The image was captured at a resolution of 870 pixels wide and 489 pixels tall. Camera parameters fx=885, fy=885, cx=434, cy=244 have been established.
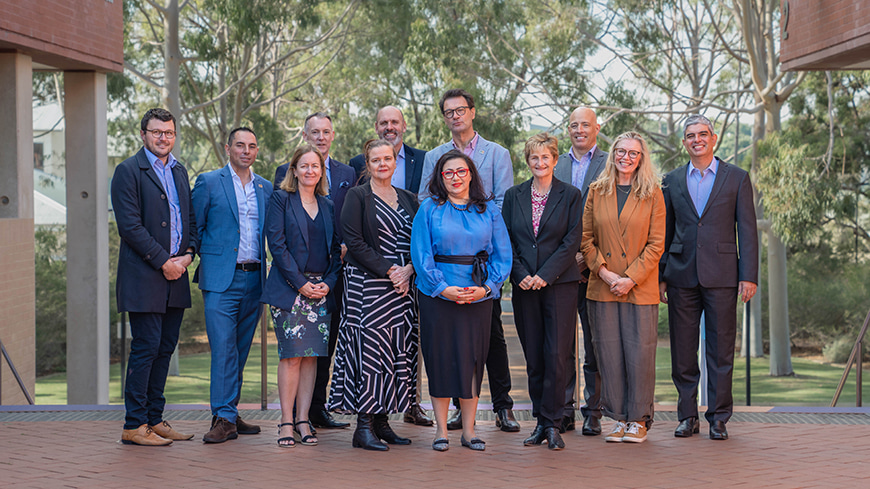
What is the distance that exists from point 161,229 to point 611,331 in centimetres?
290

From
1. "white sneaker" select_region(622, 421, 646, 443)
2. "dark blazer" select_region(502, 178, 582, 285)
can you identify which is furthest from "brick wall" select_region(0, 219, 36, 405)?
"white sneaker" select_region(622, 421, 646, 443)

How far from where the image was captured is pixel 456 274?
5270 mm

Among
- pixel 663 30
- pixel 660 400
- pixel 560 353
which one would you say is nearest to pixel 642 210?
pixel 560 353

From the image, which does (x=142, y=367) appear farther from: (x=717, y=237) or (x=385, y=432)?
(x=717, y=237)

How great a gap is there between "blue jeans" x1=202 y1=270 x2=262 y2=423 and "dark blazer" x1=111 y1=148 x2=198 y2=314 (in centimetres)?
25

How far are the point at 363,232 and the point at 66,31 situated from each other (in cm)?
589

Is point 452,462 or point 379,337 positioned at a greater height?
point 379,337

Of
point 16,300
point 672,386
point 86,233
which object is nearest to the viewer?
point 16,300


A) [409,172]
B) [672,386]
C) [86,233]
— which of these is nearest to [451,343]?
[409,172]

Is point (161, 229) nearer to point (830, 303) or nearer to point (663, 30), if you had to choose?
point (663, 30)

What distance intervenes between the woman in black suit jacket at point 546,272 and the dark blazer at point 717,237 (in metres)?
0.74

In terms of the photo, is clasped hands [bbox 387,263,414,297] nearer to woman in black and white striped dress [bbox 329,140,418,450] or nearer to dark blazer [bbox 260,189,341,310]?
woman in black and white striped dress [bbox 329,140,418,450]

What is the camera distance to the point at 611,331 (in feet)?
18.4

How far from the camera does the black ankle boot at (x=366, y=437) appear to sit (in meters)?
5.34
